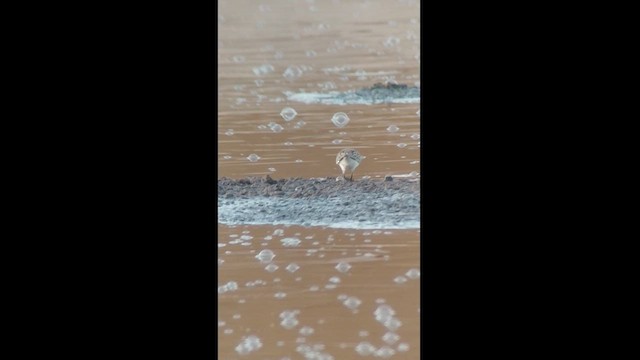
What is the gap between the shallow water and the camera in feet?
6.09

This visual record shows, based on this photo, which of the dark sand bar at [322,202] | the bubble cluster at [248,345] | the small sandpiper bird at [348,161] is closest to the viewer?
the bubble cluster at [248,345]

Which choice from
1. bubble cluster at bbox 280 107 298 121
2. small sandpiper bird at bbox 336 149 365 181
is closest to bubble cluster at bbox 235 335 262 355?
small sandpiper bird at bbox 336 149 365 181

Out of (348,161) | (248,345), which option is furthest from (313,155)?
(248,345)

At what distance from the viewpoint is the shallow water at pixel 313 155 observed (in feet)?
Result: 6.09

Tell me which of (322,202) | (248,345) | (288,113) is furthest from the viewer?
(288,113)

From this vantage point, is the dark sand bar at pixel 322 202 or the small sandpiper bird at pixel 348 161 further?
the small sandpiper bird at pixel 348 161

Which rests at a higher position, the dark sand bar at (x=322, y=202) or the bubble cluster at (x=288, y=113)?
the bubble cluster at (x=288, y=113)

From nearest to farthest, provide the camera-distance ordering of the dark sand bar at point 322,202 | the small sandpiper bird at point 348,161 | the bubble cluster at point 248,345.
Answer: the bubble cluster at point 248,345, the dark sand bar at point 322,202, the small sandpiper bird at point 348,161

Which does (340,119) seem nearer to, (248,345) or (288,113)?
(288,113)

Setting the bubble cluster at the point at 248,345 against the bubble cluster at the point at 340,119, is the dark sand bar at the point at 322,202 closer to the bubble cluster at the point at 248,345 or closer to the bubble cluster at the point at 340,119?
the bubble cluster at the point at 340,119

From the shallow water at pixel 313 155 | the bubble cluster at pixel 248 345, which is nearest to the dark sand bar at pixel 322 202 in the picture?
the shallow water at pixel 313 155

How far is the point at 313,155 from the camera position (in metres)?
2.18
